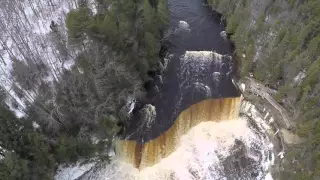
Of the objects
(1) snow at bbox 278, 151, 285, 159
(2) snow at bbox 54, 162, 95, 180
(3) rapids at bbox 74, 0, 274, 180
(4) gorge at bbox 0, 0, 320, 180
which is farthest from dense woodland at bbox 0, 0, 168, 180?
(1) snow at bbox 278, 151, 285, 159

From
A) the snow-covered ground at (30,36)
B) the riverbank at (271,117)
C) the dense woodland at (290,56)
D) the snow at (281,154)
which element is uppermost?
the snow-covered ground at (30,36)

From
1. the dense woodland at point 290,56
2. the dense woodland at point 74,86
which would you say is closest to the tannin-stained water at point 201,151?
the dense woodland at point 74,86

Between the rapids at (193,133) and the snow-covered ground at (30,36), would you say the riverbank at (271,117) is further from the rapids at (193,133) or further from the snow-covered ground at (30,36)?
the snow-covered ground at (30,36)

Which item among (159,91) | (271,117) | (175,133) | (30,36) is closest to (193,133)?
(175,133)

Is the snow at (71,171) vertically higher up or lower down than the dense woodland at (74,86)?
lower down

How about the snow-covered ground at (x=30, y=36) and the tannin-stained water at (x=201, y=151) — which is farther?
the snow-covered ground at (x=30, y=36)

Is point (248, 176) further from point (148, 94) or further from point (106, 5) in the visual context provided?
point (106, 5)
